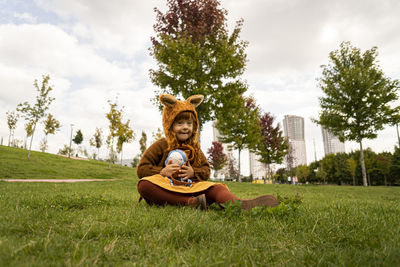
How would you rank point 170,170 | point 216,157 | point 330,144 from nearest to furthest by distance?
1. point 170,170
2. point 216,157
3. point 330,144

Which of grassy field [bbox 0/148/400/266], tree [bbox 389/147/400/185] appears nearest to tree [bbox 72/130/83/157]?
grassy field [bbox 0/148/400/266]

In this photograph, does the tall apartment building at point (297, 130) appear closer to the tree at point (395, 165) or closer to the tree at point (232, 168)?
the tree at point (395, 165)

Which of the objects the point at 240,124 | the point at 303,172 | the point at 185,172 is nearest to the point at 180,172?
the point at 185,172

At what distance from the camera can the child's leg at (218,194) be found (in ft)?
9.66

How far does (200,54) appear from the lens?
10.9m

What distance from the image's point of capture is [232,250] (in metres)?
1.39

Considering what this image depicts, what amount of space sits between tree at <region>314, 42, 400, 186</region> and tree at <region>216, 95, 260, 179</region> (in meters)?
5.28

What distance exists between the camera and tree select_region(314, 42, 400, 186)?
15.4 m

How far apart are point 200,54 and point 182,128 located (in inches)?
331

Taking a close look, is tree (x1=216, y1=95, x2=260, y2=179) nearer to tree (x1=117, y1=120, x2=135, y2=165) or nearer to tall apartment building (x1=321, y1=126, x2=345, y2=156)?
tree (x1=117, y1=120, x2=135, y2=165)

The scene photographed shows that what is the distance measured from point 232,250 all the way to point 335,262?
58 cm

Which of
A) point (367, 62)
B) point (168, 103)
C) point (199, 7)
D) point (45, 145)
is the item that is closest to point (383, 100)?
point (367, 62)

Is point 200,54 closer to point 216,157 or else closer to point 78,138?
point 216,157

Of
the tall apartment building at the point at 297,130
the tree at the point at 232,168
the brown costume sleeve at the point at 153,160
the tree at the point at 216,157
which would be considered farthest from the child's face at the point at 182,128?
the tall apartment building at the point at 297,130
